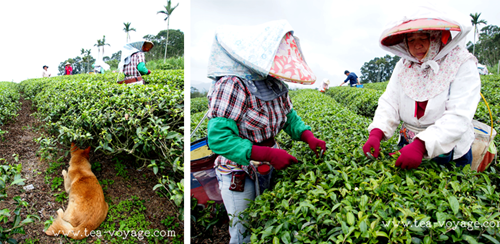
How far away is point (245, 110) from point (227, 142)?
240 millimetres

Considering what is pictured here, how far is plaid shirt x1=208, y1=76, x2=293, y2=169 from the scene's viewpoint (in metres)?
1.68

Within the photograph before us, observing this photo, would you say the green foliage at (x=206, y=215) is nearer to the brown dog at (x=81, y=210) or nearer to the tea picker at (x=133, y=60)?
the brown dog at (x=81, y=210)

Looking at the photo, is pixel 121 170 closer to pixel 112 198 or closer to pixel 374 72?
pixel 112 198

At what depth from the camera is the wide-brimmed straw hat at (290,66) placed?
5.33 feet

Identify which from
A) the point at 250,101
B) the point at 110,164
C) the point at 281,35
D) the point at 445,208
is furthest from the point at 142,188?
the point at 445,208

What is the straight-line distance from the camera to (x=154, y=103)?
303 centimetres

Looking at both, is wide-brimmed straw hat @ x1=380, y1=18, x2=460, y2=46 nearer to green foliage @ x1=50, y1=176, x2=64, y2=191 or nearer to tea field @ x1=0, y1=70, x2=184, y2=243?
tea field @ x1=0, y1=70, x2=184, y2=243

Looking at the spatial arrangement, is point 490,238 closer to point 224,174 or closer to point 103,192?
point 224,174

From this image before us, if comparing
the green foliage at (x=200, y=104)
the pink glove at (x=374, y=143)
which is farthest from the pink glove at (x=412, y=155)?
the green foliage at (x=200, y=104)

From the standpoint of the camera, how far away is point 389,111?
6.37 ft

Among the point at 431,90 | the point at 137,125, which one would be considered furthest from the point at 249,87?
the point at 137,125

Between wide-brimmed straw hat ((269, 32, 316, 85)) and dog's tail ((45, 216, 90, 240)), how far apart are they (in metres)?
2.43

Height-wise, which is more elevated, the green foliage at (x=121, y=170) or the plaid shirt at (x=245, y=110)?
the plaid shirt at (x=245, y=110)

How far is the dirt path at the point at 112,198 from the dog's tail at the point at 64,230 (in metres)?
0.05
